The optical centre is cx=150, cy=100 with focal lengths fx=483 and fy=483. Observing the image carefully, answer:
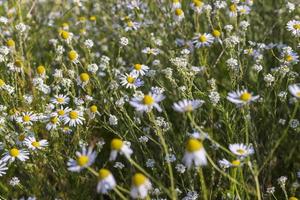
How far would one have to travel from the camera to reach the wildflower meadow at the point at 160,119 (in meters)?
2.45

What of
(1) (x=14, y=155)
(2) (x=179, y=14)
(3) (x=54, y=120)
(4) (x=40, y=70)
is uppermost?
(2) (x=179, y=14)

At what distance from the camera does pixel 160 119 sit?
268 cm

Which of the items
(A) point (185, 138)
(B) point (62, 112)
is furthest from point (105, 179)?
(B) point (62, 112)

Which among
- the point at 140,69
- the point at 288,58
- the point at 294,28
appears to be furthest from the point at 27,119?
the point at 294,28

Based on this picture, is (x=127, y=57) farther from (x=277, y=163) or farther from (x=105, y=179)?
(x=105, y=179)

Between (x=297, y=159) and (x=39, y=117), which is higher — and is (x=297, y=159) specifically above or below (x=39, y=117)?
below

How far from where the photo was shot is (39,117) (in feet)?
9.37

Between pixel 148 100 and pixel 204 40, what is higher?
pixel 148 100

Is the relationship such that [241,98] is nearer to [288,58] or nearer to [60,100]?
[288,58]

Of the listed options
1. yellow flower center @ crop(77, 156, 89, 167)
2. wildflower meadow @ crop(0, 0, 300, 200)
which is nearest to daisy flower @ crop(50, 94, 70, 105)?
wildflower meadow @ crop(0, 0, 300, 200)

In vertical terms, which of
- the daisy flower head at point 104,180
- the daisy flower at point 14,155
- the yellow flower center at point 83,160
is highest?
the daisy flower head at point 104,180

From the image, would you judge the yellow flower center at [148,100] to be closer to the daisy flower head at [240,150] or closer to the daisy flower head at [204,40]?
the daisy flower head at [240,150]

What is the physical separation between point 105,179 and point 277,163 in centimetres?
170

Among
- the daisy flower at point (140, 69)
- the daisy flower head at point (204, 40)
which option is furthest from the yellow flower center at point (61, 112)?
the daisy flower head at point (204, 40)
